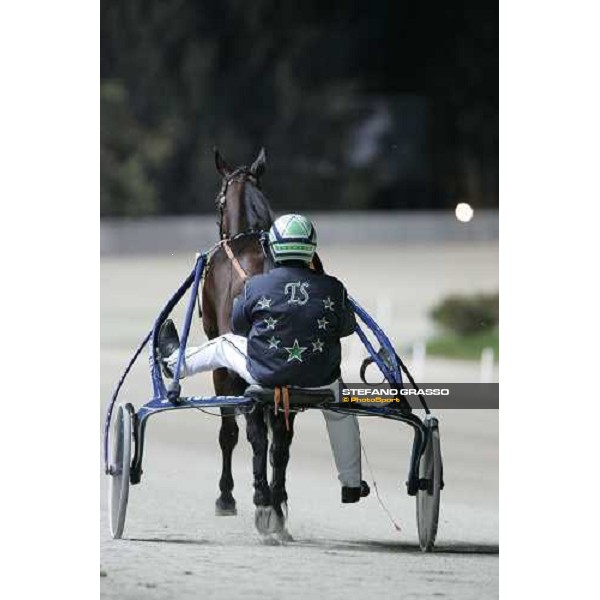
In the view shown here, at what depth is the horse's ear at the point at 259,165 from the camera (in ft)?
37.1

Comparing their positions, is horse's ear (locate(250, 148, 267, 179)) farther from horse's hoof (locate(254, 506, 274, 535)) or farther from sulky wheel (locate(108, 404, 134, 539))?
horse's hoof (locate(254, 506, 274, 535))

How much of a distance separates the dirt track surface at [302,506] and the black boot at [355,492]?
14 cm

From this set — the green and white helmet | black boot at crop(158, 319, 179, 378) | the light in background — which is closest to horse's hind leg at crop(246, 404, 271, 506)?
black boot at crop(158, 319, 179, 378)

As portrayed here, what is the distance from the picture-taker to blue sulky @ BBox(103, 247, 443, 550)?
10680 millimetres

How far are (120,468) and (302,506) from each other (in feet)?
2.84

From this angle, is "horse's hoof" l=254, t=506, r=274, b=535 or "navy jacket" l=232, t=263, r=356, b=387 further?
"horse's hoof" l=254, t=506, r=274, b=535

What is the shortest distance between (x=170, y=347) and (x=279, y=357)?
78 cm

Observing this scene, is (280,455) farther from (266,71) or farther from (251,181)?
(266,71)

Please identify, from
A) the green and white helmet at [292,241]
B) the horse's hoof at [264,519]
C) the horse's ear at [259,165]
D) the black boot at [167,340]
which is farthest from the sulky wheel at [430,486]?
the horse's ear at [259,165]

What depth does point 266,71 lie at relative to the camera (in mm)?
11828

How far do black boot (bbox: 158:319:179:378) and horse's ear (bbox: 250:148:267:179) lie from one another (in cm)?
87

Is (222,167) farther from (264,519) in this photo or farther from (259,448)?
(264,519)
